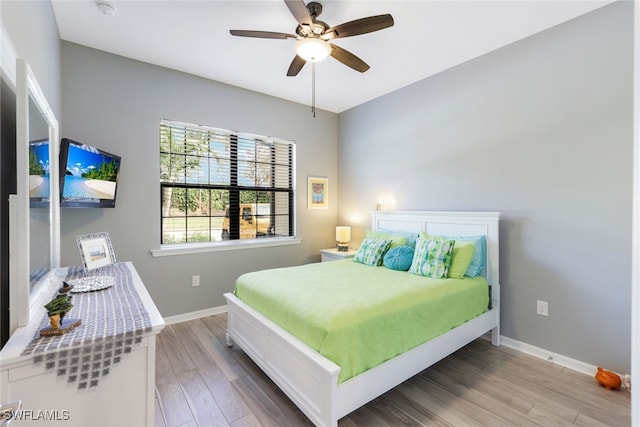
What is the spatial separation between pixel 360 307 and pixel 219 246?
223cm

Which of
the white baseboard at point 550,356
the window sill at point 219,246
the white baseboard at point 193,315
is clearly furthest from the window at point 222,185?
the white baseboard at point 550,356

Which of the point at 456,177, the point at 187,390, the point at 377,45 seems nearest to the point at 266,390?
the point at 187,390

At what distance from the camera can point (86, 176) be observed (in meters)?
2.45

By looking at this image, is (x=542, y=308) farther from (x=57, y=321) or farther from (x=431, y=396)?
(x=57, y=321)

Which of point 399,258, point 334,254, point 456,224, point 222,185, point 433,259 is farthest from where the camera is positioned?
point 334,254

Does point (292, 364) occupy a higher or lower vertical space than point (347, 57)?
lower

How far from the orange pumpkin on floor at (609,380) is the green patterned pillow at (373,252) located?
187 cm

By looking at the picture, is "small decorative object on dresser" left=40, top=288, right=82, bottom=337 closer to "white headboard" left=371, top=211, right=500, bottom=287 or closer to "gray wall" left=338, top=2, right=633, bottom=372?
"white headboard" left=371, top=211, right=500, bottom=287

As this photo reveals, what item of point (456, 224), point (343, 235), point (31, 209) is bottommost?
point (343, 235)

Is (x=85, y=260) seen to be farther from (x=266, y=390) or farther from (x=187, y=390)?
(x=266, y=390)

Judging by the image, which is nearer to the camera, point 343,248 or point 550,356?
point 550,356

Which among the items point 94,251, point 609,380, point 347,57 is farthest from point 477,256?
point 94,251

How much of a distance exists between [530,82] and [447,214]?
1.40 meters

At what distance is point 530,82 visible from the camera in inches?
102
